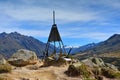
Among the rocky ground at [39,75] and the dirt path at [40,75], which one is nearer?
the rocky ground at [39,75]

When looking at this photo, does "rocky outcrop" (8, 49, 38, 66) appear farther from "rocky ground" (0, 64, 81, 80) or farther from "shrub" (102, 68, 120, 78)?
"shrub" (102, 68, 120, 78)

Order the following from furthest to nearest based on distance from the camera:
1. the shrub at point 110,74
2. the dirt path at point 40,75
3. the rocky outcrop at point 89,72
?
the shrub at point 110,74 → the rocky outcrop at point 89,72 → the dirt path at point 40,75

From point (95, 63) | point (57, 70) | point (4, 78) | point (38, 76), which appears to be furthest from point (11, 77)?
point (95, 63)

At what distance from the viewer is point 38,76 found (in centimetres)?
4109

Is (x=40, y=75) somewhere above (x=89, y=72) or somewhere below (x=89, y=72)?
below

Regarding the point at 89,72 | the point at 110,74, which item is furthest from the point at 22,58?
the point at 110,74

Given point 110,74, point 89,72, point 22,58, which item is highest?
point 22,58

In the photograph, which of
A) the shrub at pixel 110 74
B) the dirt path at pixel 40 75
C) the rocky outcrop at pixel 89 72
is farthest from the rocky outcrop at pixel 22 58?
the shrub at pixel 110 74

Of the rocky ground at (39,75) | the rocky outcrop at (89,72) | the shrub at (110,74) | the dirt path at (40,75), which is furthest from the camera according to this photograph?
the shrub at (110,74)

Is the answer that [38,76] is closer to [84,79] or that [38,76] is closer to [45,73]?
[45,73]

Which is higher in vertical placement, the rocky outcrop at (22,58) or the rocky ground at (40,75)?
the rocky outcrop at (22,58)

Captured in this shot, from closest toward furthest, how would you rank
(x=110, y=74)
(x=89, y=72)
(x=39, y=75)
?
(x=39, y=75)
(x=89, y=72)
(x=110, y=74)

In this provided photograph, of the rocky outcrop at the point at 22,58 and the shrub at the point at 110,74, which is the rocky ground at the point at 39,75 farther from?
the rocky outcrop at the point at 22,58

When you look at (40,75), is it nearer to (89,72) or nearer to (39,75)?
(39,75)
